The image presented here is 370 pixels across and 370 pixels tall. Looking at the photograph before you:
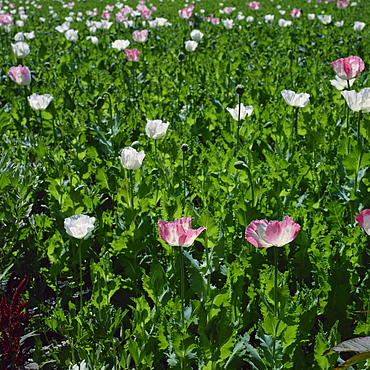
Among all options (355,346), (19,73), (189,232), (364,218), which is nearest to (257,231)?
(189,232)

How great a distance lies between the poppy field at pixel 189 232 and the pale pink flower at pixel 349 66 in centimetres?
1

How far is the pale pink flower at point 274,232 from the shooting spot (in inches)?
72.2

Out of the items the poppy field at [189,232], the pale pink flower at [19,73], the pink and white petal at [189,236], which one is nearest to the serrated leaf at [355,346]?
the poppy field at [189,232]

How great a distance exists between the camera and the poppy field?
A: 215cm

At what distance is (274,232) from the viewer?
184 centimetres

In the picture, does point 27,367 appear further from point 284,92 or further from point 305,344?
point 284,92

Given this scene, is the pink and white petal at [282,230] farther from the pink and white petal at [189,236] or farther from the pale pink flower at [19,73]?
the pale pink flower at [19,73]

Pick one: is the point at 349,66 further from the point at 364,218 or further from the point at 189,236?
the point at 189,236

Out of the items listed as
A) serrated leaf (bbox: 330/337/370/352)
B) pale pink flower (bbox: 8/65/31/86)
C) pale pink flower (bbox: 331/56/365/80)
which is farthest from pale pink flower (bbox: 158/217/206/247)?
pale pink flower (bbox: 8/65/31/86)

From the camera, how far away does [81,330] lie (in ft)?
8.04

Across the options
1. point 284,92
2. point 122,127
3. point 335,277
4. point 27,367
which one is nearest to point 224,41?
point 122,127

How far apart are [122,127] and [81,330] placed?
2.42 metres

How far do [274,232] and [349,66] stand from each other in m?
2.04

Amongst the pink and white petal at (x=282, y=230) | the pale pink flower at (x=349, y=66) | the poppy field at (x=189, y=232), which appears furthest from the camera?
the pale pink flower at (x=349, y=66)
